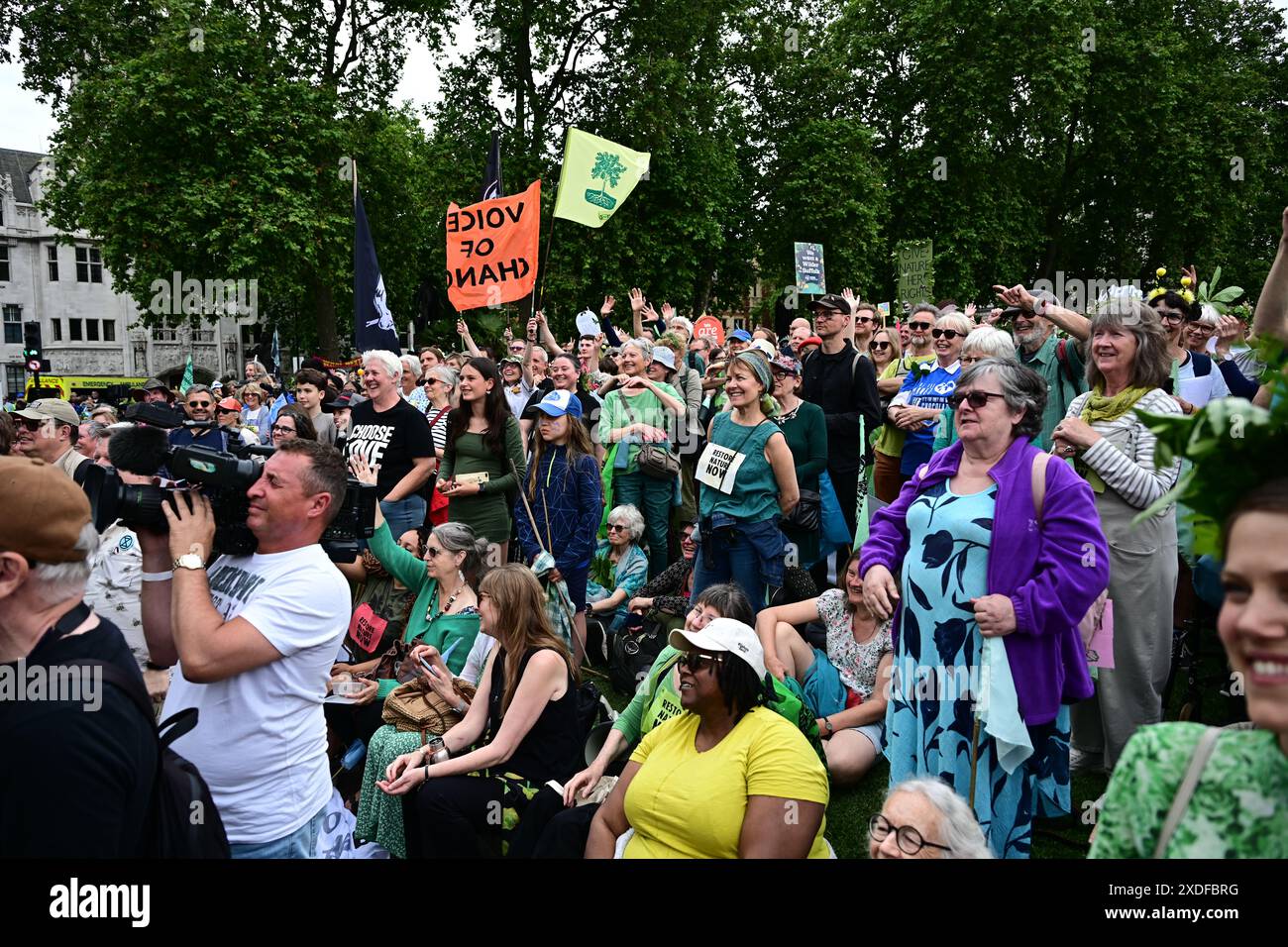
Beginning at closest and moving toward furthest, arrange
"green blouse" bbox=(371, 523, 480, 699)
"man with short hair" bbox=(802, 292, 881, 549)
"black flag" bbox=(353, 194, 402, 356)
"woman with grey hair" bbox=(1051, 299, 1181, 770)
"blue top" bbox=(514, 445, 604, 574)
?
1. "woman with grey hair" bbox=(1051, 299, 1181, 770)
2. "green blouse" bbox=(371, 523, 480, 699)
3. "blue top" bbox=(514, 445, 604, 574)
4. "man with short hair" bbox=(802, 292, 881, 549)
5. "black flag" bbox=(353, 194, 402, 356)

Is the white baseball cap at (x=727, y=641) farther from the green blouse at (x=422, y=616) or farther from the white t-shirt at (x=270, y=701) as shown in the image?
the green blouse at (x=422, y=616)

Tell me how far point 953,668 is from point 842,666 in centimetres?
186

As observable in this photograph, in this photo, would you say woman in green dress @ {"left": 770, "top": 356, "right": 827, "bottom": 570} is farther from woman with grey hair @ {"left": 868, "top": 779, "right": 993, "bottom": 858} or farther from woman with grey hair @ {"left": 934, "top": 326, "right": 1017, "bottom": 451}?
woman with grey hair @ {"left": 868, "top": 779, "right": 993, "bottom": 858}

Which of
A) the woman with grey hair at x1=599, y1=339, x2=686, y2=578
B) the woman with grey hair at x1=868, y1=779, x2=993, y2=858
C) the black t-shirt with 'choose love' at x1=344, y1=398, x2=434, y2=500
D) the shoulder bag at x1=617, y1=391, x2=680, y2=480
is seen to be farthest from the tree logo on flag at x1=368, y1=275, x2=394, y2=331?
the woman with grey hair at x1=868, y1=779, x2=993, y2=858

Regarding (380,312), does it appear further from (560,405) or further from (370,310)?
(560,405)

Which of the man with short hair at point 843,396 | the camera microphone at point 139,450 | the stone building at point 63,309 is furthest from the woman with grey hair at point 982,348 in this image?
the stone building at point 63,309

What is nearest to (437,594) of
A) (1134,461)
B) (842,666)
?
(842,666)

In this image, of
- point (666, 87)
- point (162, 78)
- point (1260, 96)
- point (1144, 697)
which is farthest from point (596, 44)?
point (1144, 697)

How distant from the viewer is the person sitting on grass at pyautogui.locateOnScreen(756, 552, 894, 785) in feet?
16.0

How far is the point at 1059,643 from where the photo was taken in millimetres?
3305

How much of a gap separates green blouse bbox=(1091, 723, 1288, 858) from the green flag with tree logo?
369 inches

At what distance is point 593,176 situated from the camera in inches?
413
